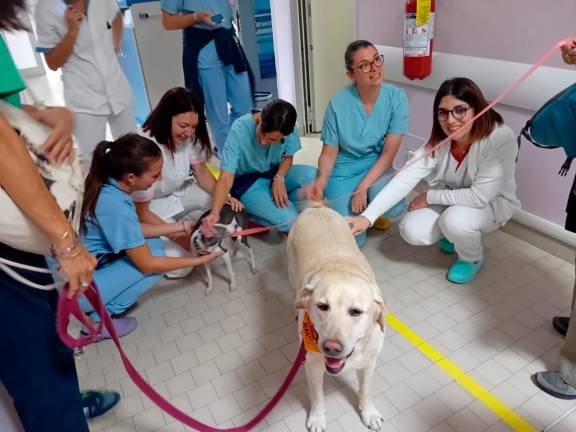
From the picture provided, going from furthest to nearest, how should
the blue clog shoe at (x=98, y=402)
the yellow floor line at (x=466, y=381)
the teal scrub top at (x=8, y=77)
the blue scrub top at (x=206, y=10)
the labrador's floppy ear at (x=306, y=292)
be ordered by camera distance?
the blue scrub top at (x=206, y=10)
the blue clog shoe at (x=98, y=402)
the yellow floor line at (x=466, y=381)
the labrador's floppy ear at (x=306, y=292)
the teal scrub top at (x=8, y=77)

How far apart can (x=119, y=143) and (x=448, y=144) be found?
1.62 meters

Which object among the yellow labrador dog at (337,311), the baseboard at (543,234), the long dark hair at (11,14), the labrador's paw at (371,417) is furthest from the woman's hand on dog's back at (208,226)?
the baseboard at (543,234)

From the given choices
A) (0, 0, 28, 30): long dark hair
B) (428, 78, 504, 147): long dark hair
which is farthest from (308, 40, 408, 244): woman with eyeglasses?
Result: (0, 0, 28, 30): long dark hair

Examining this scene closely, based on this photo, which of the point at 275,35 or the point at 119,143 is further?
the point at 275,35

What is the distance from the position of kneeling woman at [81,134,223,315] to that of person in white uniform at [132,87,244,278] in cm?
34

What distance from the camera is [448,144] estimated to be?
2.31 meters

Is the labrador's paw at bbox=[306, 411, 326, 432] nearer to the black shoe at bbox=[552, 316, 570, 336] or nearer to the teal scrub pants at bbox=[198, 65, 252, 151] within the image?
the black shoe at bbox=[552, 316, 570, 336]

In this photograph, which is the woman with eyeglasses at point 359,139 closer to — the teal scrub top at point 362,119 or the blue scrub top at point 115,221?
the teal scrub top at point 362,119

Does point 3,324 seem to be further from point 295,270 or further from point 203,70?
point 203,70

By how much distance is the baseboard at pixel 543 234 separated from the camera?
7.88ft

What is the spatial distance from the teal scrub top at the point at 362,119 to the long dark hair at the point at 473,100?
374 millimetres

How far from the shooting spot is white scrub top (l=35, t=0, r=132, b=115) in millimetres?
2365

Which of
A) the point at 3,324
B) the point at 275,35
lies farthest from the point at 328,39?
the point at 3,324

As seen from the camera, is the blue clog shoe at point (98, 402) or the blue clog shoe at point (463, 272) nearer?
the blue clog shoe at point (98, 402)
